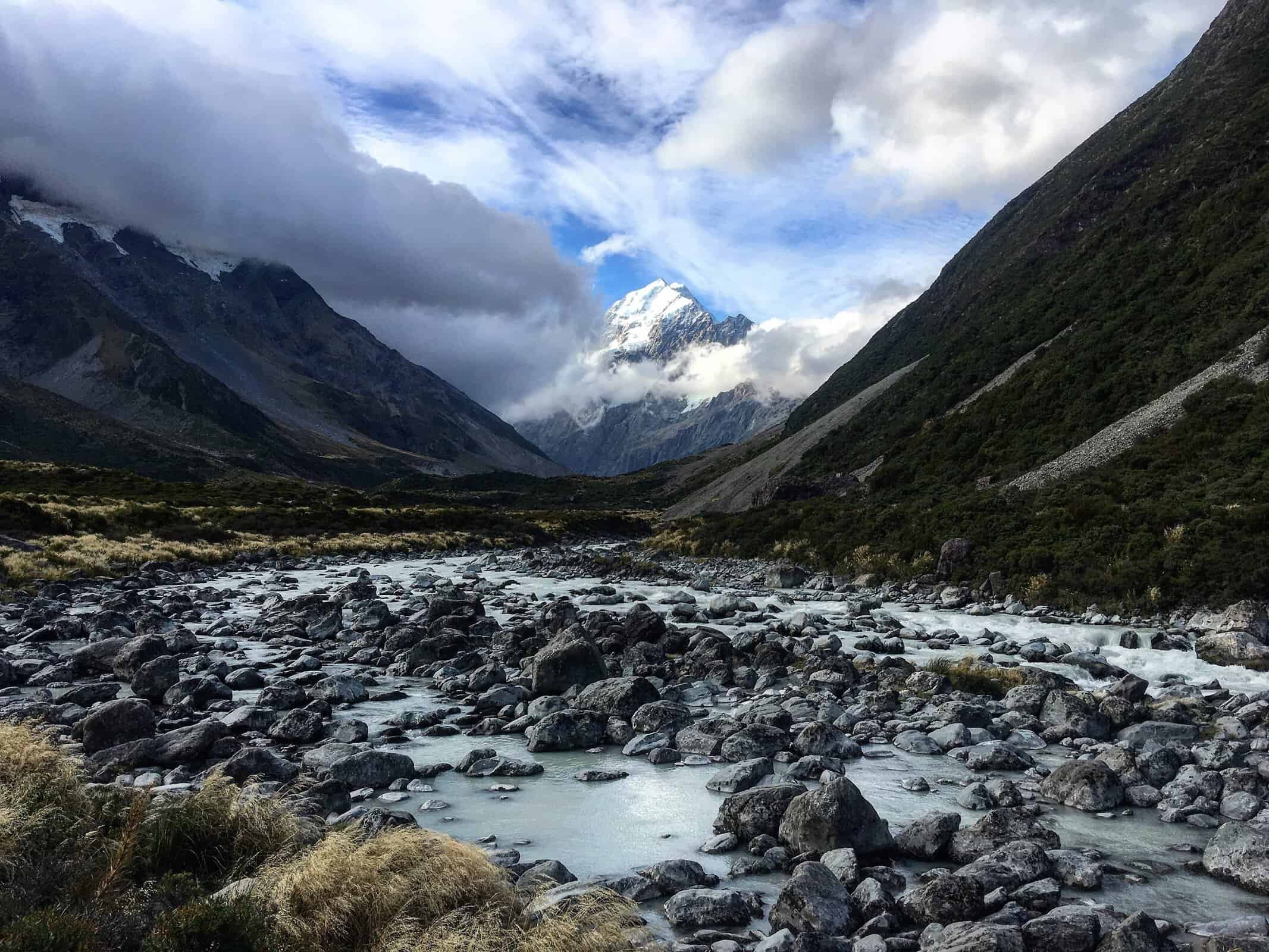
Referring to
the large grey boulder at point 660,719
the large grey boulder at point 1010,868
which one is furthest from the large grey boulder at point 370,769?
the large grey boulder at point 1010,868

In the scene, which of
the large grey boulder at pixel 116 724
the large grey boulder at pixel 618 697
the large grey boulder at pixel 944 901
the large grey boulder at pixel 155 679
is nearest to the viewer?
the large grey boulder at pixel 944 901

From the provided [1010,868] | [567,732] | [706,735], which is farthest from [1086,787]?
→ [567,732]

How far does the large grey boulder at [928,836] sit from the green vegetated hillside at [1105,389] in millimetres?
19526

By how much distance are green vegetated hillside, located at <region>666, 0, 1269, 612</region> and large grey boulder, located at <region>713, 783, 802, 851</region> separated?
20.5 m

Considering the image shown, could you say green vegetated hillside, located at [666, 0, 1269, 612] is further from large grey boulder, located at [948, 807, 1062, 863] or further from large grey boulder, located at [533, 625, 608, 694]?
large grey boulder, located at [533, 625, 608, 694]

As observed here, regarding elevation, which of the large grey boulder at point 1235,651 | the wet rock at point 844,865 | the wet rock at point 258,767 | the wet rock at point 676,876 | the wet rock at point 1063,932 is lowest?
the wet rock at point 258,767

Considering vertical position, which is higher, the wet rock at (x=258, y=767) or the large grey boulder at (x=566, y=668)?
the large grey boulder at (x=566, y=668)

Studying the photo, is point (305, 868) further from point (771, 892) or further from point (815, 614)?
point (815, 614)

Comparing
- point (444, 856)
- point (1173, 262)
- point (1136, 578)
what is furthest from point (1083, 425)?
point (444, 856)

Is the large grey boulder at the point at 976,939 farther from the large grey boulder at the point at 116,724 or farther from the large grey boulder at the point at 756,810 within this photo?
the large grey boulder at the point at 116,724

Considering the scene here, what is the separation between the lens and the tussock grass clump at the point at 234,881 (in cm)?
586

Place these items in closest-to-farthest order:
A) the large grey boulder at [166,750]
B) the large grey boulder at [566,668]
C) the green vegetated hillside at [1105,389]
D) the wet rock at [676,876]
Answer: the wet rock at [676,876] < the large grey boulder at [166,750] < the large grey boulder at [566,668] < the green vegetated hillside at [1105,389]

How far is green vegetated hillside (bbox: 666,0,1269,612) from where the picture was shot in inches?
1127

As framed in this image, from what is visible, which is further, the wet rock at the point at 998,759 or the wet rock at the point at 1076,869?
the wet rock at the point at 998,759
